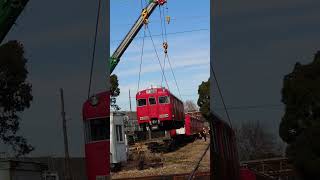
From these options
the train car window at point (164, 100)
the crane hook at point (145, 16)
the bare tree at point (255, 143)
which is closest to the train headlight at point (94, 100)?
the train car window at point (164, 100)

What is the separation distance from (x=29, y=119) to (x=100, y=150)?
1.08 feet

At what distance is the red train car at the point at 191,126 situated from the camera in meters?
2.23

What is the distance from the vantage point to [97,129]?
7.35 feet

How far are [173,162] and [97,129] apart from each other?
34 cm

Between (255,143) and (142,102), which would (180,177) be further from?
(255,143)

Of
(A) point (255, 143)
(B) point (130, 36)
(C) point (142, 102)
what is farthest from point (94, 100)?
(A) point (255, 143)

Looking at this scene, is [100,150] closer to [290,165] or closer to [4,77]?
[4,77]

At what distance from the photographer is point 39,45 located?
2334 millimetres

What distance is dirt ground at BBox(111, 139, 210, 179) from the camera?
87.8 inches

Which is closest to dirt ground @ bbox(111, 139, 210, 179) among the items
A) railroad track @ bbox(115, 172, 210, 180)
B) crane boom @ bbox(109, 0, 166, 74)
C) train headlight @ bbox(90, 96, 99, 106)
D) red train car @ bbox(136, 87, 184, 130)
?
railroad track @ bbox(115, 172, 210, 180)

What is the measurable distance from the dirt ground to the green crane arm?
754 millimetres

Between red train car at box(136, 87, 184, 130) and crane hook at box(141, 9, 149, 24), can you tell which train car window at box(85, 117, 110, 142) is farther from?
crane hook at box(141, 9, 149, 24)

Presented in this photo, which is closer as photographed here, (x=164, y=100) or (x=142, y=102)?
(x=164, y=100)

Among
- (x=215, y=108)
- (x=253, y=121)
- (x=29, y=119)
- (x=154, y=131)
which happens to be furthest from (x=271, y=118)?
(x=29, y=119)
